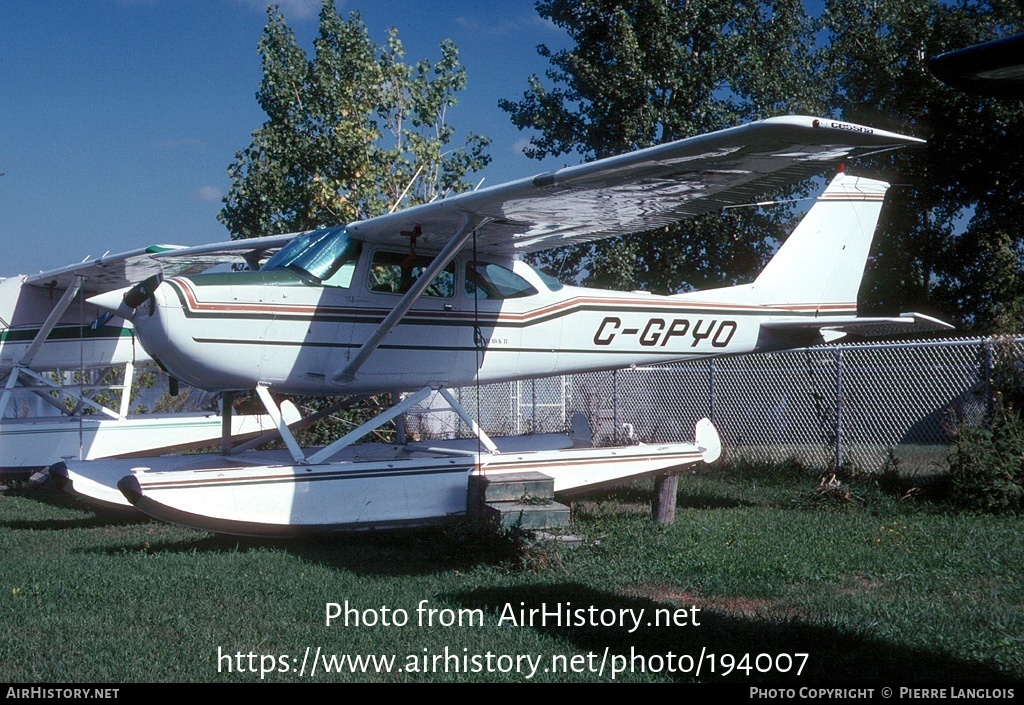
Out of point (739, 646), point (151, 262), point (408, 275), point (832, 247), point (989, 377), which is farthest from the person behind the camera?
point (151, 262)

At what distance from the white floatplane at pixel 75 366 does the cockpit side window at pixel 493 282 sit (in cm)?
373

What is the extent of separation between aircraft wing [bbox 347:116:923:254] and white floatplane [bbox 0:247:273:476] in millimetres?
4153

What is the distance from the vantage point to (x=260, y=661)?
3889 mm

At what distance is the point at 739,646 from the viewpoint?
4.02 metres

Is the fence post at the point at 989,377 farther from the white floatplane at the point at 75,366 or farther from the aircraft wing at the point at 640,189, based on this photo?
the white floatplane at the point at 75,366

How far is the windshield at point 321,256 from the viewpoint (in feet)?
25.1

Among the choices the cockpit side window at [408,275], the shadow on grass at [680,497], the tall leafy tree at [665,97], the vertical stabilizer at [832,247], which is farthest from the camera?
the tall leafy tree at [665,97]

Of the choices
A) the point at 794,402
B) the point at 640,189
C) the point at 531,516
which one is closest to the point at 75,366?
the point at 531,516

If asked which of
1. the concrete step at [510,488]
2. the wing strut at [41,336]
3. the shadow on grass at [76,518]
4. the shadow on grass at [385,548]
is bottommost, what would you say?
the shadow on grass at [76,518]

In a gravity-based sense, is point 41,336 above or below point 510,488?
above

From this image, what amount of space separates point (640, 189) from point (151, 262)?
685 centimetres

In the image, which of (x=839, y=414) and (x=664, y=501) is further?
(x=839, y=414)

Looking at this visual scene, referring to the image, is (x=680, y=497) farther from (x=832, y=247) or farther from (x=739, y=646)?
(x=739, y=646)

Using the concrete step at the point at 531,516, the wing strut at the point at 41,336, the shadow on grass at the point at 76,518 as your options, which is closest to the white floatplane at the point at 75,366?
the wing strut at the point at 41,336
